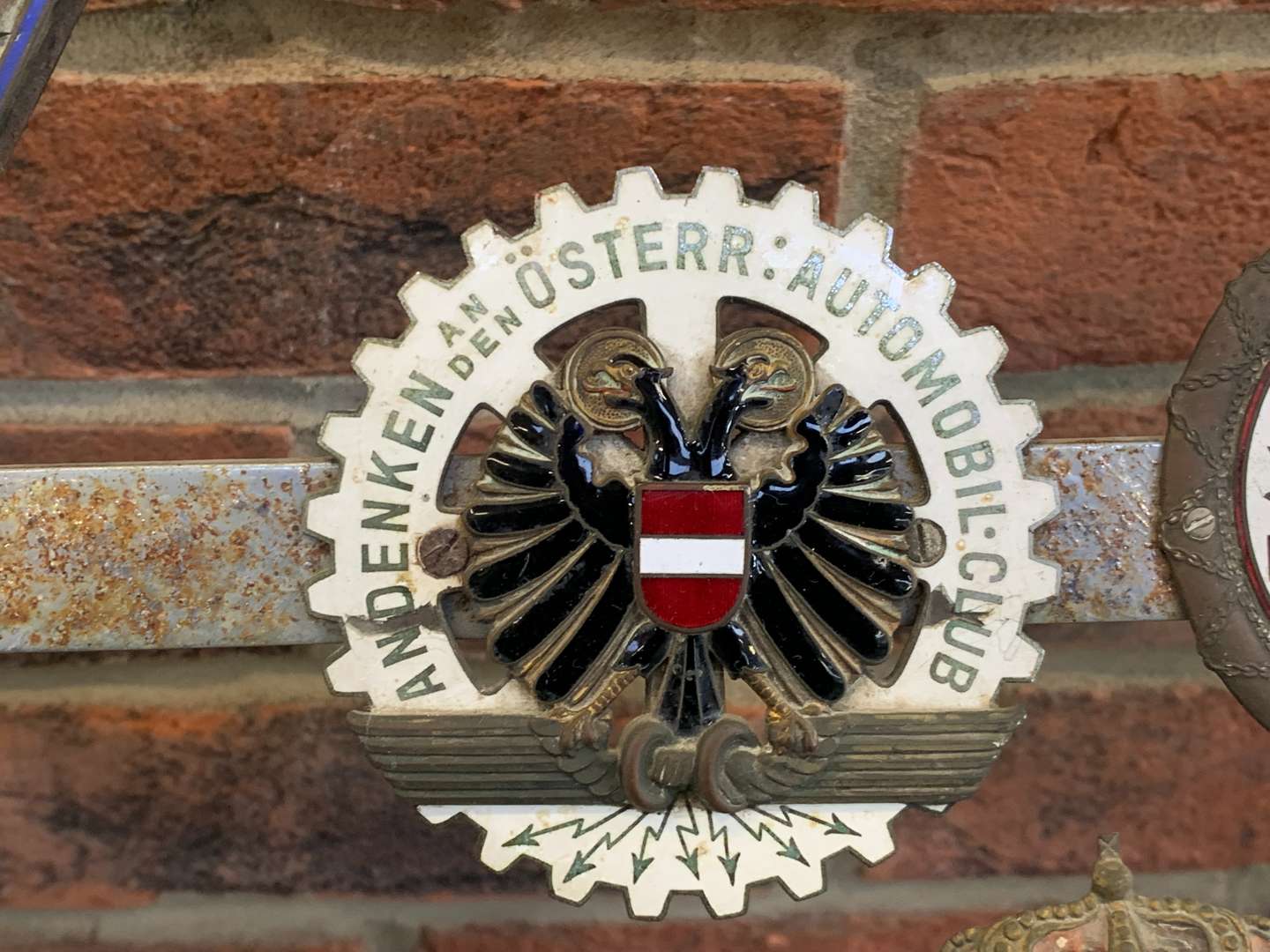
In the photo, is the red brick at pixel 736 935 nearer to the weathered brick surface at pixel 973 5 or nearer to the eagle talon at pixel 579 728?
the eagle talon at pixel 579 728

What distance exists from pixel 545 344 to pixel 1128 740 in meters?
0.21

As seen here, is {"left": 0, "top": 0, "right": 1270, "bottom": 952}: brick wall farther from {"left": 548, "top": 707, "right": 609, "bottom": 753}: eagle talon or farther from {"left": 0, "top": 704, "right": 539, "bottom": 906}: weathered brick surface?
{"left": 548, "top": 707, "right": 609, "bottom": 753}: eagle talon

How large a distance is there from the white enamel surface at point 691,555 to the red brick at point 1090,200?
121 mm

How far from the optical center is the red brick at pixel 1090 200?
0.35 m

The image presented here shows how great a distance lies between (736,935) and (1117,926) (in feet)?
0.47

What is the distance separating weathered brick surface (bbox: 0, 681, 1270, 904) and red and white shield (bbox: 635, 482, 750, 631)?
0.43 ft

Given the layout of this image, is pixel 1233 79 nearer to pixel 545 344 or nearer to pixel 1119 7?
pixel 1119 7

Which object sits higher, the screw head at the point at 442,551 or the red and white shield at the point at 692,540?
the red and white shield at the point at 692,540

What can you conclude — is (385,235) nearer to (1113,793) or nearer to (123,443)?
(123,443)

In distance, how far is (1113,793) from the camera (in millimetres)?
393

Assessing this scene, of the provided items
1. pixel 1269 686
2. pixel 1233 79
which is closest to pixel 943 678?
pixel 1269 686

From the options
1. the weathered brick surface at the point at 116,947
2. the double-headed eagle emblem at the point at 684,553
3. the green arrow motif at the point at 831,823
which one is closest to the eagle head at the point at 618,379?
the double-headed eagle emblem at the point at 684,553

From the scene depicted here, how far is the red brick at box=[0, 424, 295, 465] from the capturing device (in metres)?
0.35

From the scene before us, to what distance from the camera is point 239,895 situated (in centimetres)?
38
